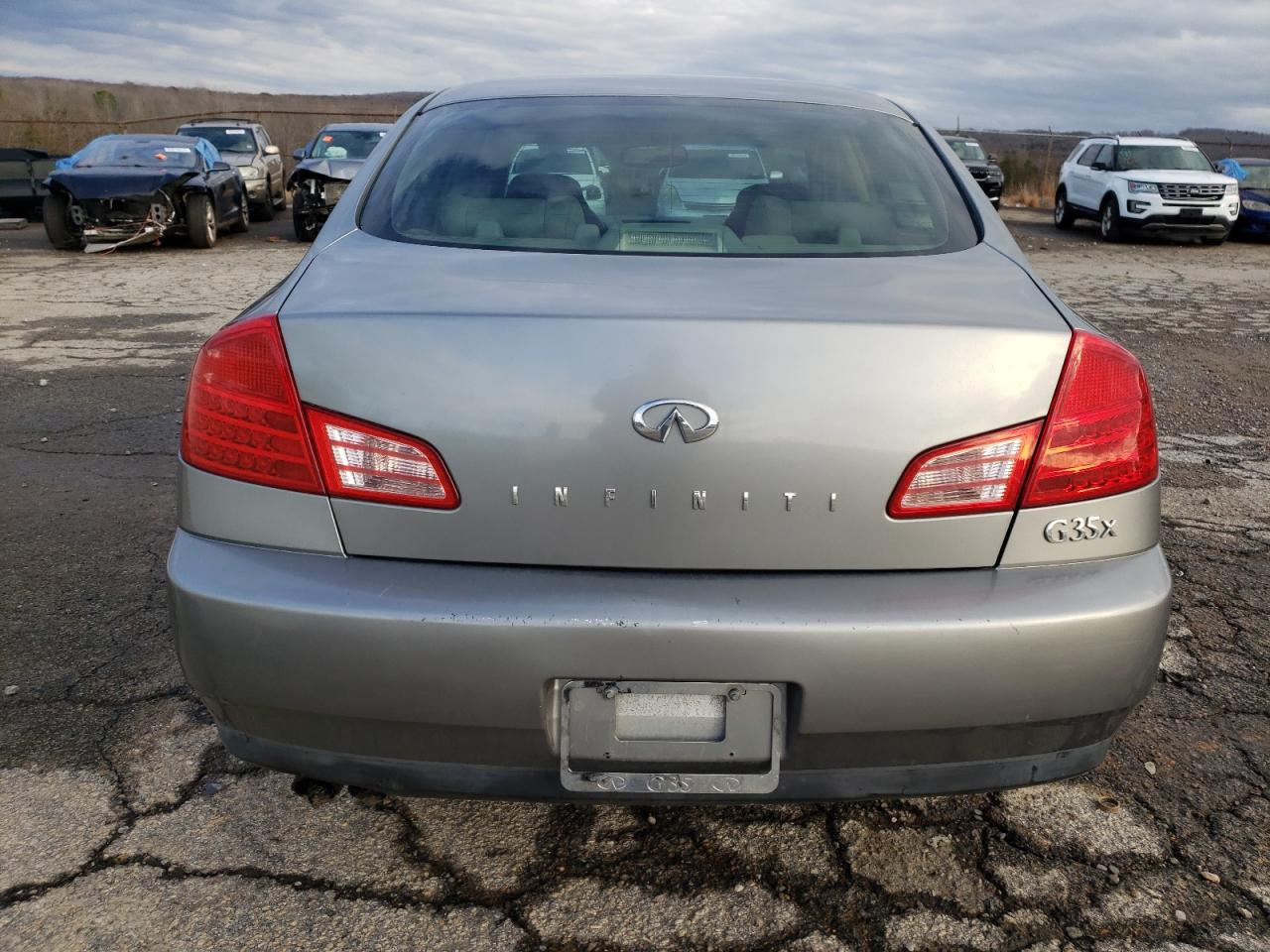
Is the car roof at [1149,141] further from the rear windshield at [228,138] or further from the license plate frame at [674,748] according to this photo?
the license plate frame at [674,748]

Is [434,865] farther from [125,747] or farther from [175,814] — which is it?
[125,747]

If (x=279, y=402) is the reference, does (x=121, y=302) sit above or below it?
below

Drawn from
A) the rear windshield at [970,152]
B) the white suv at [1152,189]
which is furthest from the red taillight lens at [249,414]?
the rear windshield at [970,152]

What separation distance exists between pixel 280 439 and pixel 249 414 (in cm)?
8

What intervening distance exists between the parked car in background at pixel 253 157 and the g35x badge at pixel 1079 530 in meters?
15.8

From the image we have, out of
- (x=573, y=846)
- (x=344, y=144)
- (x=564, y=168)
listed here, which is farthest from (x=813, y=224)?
(x=344, y=144)

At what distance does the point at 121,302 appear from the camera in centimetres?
932

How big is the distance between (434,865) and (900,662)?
103 cm

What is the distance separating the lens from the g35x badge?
5.88 ft

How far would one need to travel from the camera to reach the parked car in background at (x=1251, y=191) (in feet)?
55.4

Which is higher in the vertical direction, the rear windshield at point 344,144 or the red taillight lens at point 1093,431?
the red taillight lens at point 1093,431

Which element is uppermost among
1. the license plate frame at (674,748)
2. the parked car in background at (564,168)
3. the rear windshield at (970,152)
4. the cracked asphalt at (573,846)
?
the parked car in background at (564,168)

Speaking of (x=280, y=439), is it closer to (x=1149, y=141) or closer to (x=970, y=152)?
(x=1149, y=141)

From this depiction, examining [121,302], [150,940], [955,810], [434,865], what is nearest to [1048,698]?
[955,810]
